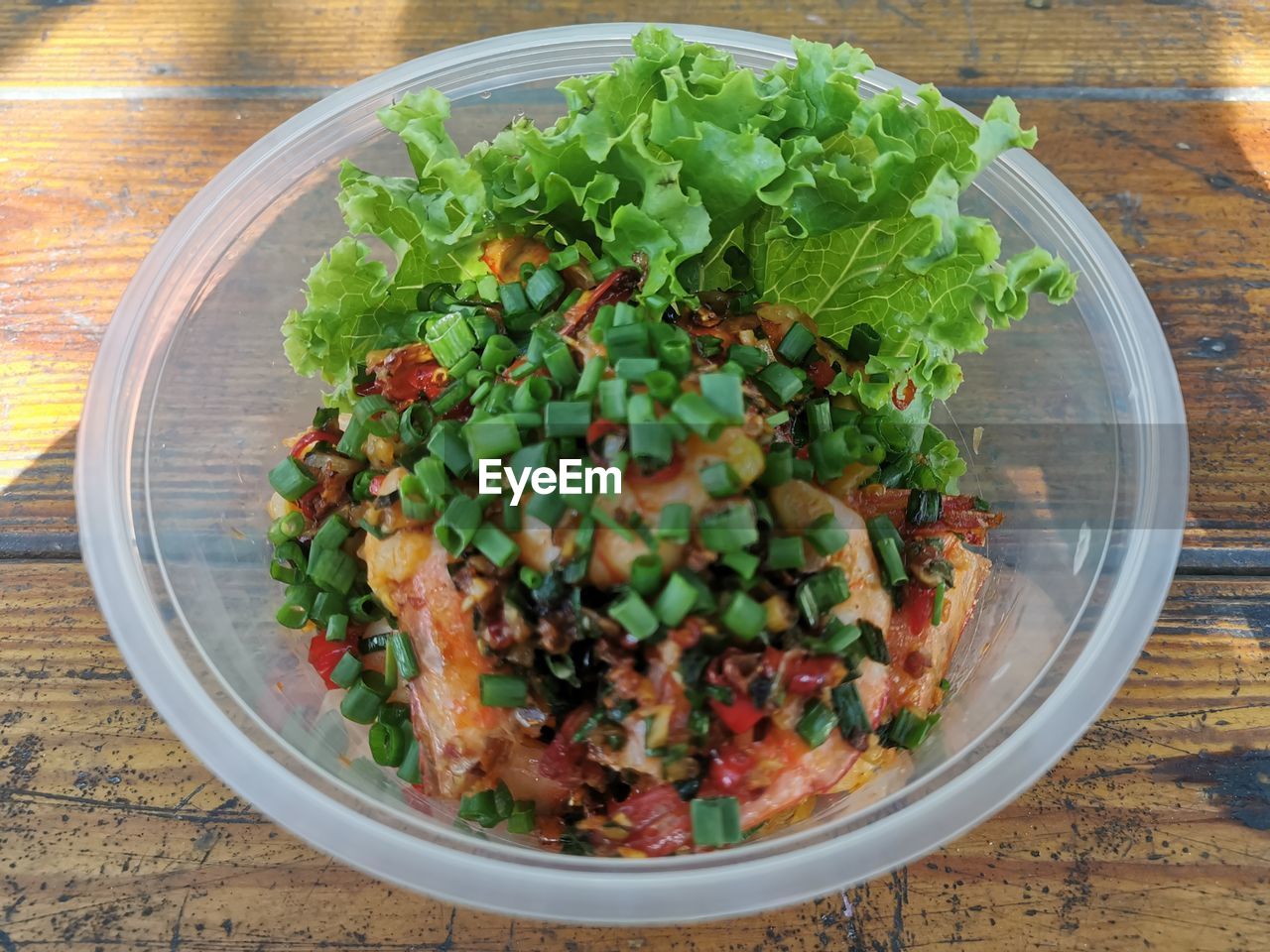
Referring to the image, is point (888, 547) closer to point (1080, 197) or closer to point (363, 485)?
point (363, 485)

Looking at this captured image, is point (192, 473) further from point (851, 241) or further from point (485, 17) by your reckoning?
point (485, 17)

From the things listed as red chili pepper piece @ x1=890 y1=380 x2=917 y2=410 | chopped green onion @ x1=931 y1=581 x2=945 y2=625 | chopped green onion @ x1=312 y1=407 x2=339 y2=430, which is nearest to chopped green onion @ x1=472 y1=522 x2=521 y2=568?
chopped green onion @ x1=312 y1=407 x2=339 y2=430

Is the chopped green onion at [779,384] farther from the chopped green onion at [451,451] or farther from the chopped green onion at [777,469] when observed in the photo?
the chopped green onion at [451,451]

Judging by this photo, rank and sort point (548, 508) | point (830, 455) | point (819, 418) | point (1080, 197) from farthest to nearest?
point (1080, 197) < point (819, 418) < point (830, 455) < point (548, 508)

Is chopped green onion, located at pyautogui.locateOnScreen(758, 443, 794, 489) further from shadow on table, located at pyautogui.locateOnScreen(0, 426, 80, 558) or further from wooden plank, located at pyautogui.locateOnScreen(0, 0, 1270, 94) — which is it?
wooden plank, located at pyautogui.locateOnScreen(0, 0, 1270, 94)

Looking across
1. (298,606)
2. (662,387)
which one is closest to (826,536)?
(662,387)

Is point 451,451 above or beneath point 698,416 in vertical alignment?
beneath
